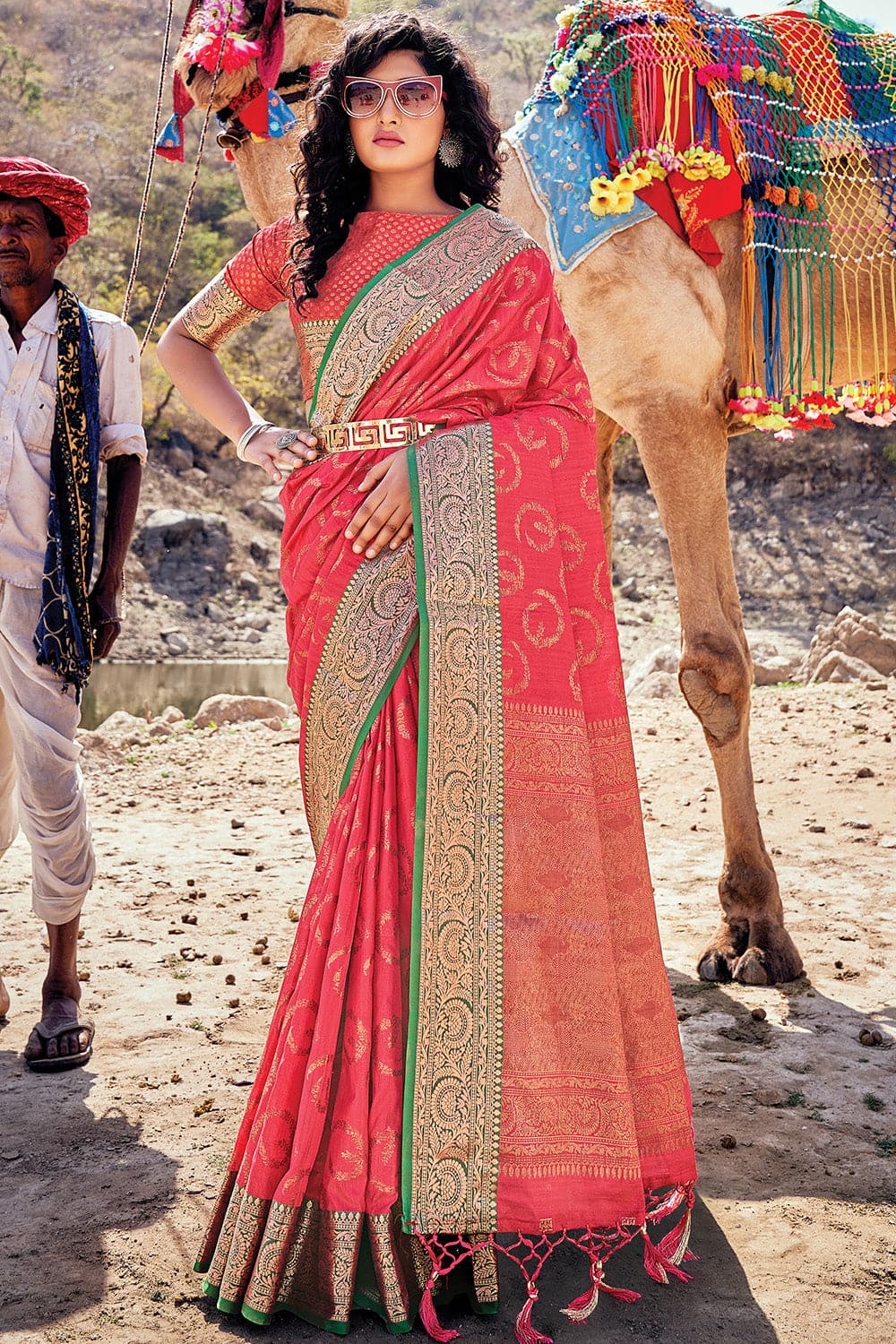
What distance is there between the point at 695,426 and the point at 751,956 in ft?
5.30

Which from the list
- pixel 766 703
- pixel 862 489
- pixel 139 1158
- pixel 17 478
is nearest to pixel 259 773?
pixel 766 703

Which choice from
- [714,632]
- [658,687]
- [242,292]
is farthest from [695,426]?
[658,687]

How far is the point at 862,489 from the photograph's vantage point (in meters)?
25.4

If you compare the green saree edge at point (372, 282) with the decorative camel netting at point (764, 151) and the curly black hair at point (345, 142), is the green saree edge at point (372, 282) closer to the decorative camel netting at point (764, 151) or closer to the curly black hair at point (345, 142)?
the curly black hair at point (345, 142)

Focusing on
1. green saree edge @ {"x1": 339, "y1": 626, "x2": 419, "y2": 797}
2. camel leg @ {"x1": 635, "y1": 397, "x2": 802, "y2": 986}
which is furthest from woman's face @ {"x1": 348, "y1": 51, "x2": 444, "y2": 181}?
camel leg @ {"x1": 635, "y1": 397, "x2": 802, "y2": 986}

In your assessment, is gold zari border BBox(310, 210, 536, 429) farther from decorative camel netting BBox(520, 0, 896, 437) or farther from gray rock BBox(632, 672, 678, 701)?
gray rock BBox(632, 672, 678, 701)

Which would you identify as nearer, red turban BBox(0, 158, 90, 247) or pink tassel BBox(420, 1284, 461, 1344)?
pink tassel BBox(420, 1284, 461, 1344)

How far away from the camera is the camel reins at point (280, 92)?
4152mm

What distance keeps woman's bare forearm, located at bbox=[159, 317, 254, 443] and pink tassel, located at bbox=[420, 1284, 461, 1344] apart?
1603 millimetres

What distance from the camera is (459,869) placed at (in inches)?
84.8

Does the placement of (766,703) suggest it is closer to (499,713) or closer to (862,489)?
(499,713)

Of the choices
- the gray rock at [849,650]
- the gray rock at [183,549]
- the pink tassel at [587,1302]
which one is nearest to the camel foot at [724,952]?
the pink tassel at [587,1302]

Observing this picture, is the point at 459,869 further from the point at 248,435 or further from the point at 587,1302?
the point at 248,435

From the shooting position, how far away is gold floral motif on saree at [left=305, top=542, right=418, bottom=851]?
230 cm
